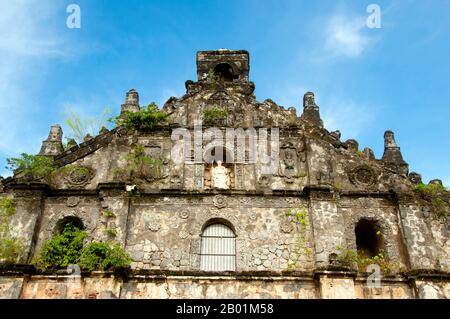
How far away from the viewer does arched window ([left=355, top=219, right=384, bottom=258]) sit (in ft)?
46.9

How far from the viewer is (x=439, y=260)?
13.6 meters

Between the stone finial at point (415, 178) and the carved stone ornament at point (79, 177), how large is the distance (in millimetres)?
8817

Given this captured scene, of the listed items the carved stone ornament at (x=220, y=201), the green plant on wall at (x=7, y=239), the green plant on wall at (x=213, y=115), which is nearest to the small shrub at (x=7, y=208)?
the green plant on wall at (x=7, y=239)

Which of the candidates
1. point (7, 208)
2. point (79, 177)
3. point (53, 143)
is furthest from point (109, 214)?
point (53, 143)

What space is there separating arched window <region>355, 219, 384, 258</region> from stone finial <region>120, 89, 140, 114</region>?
7661mm

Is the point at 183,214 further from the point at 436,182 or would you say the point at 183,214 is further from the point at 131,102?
the point at 436,182

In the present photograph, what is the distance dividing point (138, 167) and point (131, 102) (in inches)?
122

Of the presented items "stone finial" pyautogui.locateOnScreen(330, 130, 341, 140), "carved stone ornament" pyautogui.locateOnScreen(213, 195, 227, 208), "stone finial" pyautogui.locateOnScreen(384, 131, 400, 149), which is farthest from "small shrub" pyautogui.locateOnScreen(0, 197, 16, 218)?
"stone finial" pyautogui.locateOnScreen(384, 131, 400, 149)

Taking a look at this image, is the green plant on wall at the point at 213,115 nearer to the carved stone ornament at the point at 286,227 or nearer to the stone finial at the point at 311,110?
the stone finial at the point at 311,110

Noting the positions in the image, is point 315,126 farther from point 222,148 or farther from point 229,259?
point 229,259

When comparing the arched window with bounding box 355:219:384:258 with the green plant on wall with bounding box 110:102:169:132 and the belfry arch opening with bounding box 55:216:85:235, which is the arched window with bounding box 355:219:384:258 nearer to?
the green plant on wall with bounding box 110:102:169:132

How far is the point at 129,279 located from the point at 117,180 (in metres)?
2.82

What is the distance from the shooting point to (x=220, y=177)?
14992 mm
